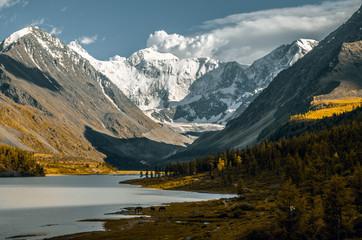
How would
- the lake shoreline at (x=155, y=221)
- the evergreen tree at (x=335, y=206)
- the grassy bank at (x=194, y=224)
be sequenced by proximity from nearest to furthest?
1. the evergreen tree at (x=335, y=206)
2. the grassy bank at (x=194, y=224)
3. the lake shoreline at (x=155, y=221)

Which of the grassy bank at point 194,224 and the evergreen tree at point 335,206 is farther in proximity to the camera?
the grassy bank at point 194,224

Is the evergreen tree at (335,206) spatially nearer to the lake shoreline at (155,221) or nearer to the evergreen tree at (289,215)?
the evergreen tree at (289,215)

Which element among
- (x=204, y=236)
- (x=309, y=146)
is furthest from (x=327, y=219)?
(x=309, y=146)

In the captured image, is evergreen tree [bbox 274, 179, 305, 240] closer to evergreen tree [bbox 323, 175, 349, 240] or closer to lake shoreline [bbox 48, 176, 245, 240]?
evergreen tree [bbox 323, 175, 349, 240]

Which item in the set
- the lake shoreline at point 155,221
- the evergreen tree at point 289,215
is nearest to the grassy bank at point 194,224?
the lake shoreline at point 155,221

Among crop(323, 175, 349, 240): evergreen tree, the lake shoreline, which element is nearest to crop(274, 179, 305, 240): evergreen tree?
crop(323, 175, 349, 240): evergreen tree

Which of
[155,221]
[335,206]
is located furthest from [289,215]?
[155,221]

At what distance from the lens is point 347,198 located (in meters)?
58.0

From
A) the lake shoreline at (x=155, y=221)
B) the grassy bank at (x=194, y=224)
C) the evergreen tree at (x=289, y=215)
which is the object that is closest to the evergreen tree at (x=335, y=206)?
the evergreen tree at (x=289, y=215)

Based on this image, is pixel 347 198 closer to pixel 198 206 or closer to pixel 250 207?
pixel 250 207

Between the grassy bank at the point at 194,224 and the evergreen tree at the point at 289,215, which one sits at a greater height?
the evergreen tree at the point at 289,215

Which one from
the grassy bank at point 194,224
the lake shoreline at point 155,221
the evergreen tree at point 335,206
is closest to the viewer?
the evergreen tree at point 335,206

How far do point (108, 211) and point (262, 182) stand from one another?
88139 mm

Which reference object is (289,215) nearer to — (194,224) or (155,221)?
(194,224)
